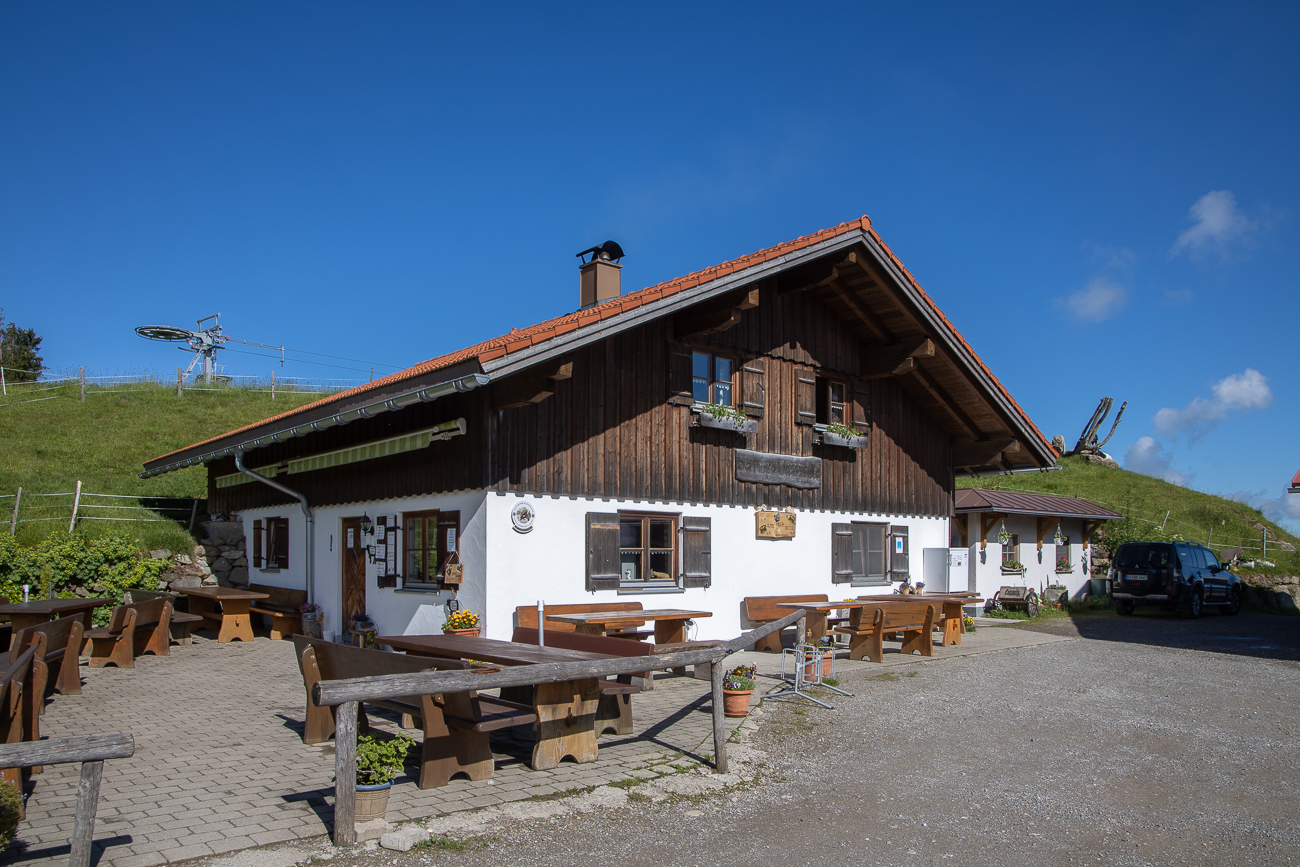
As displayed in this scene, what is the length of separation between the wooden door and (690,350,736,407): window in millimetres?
5434

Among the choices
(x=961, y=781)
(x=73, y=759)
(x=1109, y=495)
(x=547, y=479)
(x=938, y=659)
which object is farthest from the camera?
(x=1109, y=495)

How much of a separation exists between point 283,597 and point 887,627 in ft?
32.2

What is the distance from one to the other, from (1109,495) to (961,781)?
32.5 metres

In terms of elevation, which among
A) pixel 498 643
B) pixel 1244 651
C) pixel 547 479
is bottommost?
pixel 1244 651

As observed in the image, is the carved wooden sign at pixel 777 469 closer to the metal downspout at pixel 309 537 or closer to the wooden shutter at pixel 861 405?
the wooden shutter at pixel 861 405

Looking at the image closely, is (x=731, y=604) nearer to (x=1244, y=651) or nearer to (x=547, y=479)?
(x=547, y=479)

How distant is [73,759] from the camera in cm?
400

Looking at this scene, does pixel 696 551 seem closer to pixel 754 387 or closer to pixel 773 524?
pixel 773 524

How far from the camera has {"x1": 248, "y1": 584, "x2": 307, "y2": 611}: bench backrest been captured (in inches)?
578

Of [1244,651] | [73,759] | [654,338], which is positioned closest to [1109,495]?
[1244,651]

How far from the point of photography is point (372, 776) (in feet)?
16.4

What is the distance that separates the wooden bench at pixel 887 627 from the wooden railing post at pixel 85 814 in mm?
9461

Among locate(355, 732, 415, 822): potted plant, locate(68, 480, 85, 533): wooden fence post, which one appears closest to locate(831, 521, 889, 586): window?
locate(355, 732, 415, 822): potted plant

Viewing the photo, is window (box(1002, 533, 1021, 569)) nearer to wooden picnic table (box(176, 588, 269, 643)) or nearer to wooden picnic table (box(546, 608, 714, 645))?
wooden picnic table (box(546, 608, 714, 645))
